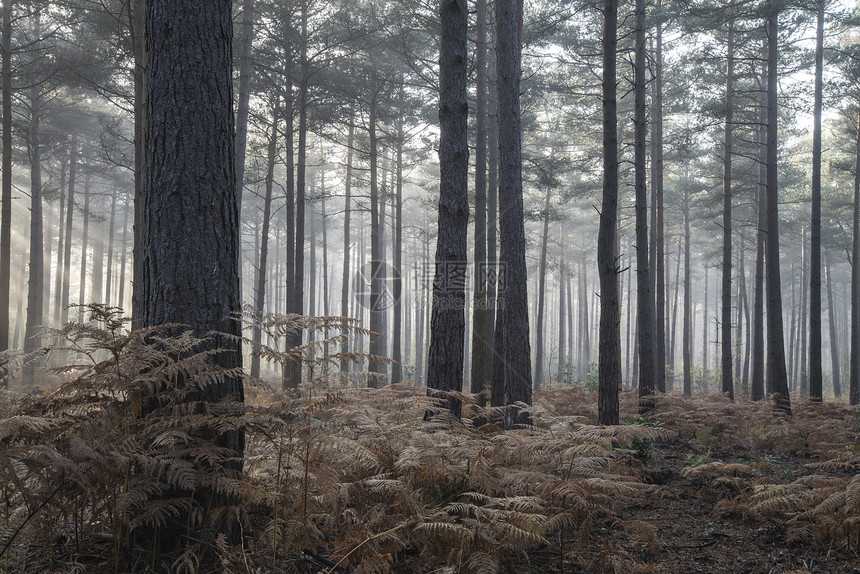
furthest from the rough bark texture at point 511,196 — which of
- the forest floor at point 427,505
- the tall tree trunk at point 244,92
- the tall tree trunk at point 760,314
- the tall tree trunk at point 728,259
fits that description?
the tall tree trunk at point 760,314

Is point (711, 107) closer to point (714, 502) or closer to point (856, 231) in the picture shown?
point (856, 231)

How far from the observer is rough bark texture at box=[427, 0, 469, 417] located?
22.4ft

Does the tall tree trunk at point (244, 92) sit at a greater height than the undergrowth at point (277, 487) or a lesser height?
greater

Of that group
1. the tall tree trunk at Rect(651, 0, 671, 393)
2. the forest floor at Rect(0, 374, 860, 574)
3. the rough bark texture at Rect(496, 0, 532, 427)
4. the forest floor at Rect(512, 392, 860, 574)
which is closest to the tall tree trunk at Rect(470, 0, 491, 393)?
the rough bark texture at Rect(496, 0, 532, 427)

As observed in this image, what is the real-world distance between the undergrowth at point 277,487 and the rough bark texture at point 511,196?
3.70 meters

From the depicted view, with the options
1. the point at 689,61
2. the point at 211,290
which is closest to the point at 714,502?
the point at 211,290

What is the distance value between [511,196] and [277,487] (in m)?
6.34

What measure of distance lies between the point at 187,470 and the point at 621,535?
3379 millimetres

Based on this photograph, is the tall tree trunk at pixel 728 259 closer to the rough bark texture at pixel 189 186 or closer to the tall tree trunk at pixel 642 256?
the tall tree trunk at pixel 642 256

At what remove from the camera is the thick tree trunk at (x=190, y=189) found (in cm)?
317

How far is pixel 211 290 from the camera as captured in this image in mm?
3227

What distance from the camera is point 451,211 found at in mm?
6855

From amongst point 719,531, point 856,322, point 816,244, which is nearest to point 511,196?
point 719,531

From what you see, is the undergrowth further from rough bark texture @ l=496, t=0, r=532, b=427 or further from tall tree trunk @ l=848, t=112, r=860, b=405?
tall tree trunk @ l=848, t=112, r=860, b=405
